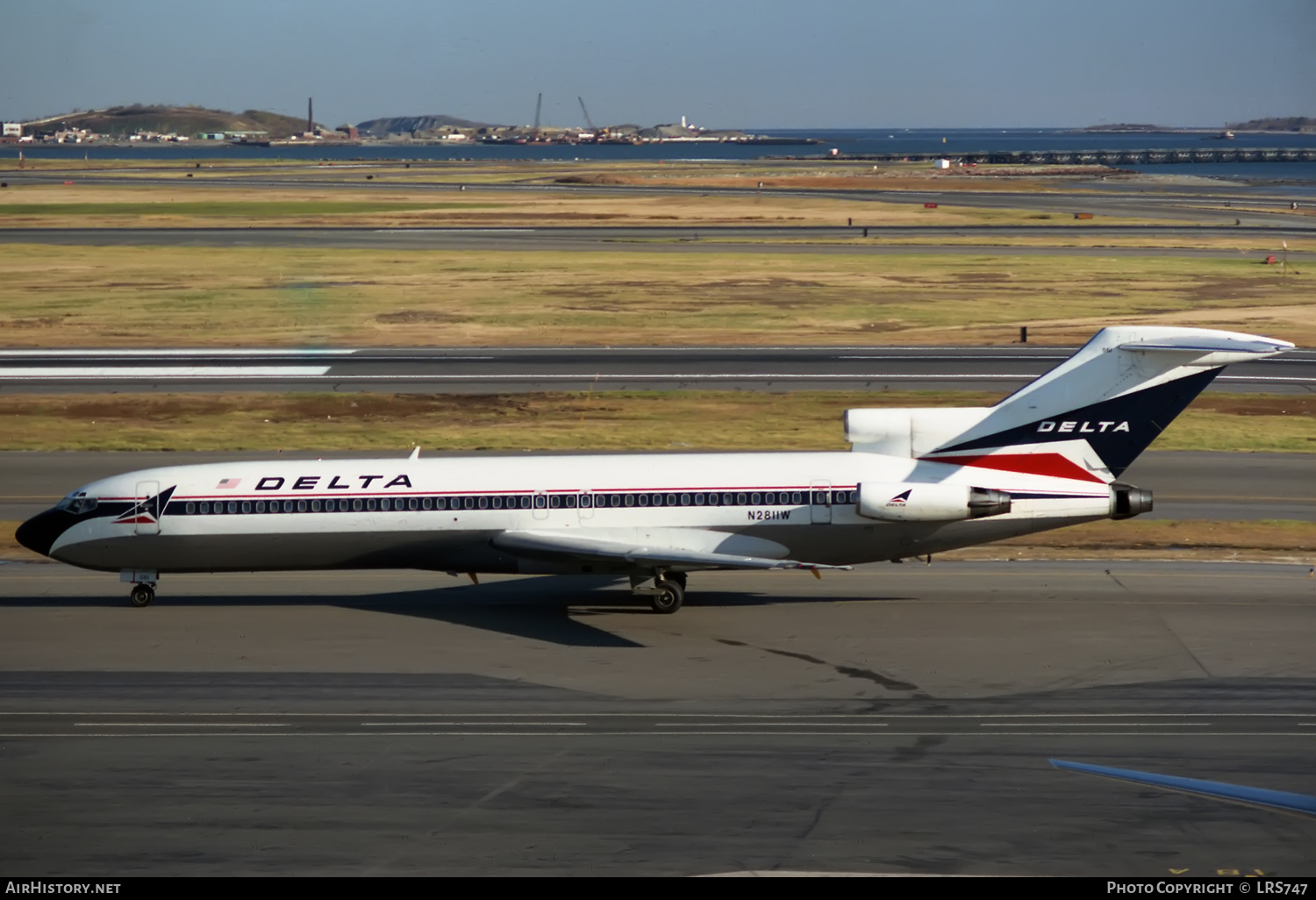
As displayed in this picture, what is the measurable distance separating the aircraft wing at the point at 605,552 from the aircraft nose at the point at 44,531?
9.99m

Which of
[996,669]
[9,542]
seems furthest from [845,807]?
[9,542]

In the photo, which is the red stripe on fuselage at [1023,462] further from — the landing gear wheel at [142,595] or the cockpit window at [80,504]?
the cockpit window at [80,504]

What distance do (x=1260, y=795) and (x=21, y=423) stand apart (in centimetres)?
4838

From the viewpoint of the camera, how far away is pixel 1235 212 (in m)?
140

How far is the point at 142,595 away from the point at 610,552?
11062 millimetres

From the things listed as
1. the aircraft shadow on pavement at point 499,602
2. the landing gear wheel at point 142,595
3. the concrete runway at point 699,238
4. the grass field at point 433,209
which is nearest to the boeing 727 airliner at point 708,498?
the landing gear wheel at point 142,595

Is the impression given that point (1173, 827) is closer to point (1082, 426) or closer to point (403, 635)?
point (1082, 426)

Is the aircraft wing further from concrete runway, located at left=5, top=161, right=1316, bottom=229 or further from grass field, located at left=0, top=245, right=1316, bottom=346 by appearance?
concrete runway, located at left=5, top=161, right=1316, bottom=229

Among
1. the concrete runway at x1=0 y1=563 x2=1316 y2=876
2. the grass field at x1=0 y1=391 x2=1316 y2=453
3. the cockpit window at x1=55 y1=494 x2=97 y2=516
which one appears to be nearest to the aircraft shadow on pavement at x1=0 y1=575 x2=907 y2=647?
the concrete runway at x1=0 y1=563 x2=1316 y2=876

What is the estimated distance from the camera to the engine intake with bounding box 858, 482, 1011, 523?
3047 cm

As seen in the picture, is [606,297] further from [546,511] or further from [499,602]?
[546,511]

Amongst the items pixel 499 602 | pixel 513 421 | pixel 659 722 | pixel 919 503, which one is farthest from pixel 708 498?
pixel 513 421

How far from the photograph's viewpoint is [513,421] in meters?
51.5

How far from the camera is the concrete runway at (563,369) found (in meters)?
58.1
